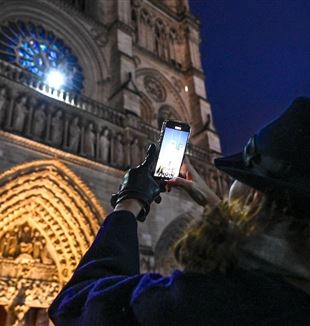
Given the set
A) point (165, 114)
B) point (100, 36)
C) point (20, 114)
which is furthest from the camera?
point (165, 114)

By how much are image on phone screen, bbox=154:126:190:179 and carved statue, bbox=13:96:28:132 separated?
17.9ft

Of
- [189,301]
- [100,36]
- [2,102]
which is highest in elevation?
[100,36]

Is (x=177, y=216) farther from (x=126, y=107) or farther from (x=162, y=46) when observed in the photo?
(x=162, y=46)

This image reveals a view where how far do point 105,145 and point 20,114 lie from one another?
193 centimetres

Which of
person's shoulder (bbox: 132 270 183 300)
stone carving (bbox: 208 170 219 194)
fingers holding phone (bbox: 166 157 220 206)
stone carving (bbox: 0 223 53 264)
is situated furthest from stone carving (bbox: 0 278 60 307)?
person's shoulder (bbox: 132 270 183 300)

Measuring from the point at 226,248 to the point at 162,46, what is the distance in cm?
1355

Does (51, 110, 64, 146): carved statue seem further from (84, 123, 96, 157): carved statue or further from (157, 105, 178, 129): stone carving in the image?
(157, 105, 178, 129): stone carving

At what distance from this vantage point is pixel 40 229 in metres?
6.84

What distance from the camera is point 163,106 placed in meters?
11.9

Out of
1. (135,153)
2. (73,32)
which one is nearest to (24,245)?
(135,153)

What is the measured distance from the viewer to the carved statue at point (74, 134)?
7258 mm

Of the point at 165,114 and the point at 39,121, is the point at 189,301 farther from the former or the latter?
the point at 165,114

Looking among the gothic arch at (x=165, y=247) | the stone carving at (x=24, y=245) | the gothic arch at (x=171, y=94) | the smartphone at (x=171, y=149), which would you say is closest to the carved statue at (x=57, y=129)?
the stone carving at (x=24, y=245)

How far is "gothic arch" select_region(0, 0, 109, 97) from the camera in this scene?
32.4ft
